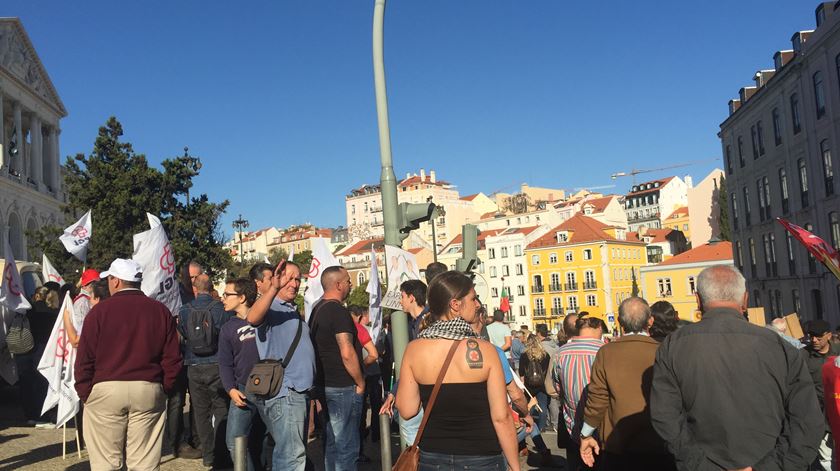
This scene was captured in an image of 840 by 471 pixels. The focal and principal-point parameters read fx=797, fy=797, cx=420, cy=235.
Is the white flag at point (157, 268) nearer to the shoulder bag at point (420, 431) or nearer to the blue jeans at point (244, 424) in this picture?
the blue jeans at point (244, 424)

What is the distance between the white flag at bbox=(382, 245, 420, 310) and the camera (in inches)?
319

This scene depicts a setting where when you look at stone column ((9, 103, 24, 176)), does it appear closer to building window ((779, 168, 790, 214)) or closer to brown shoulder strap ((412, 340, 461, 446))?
building window ((779, 168, 790, 214))

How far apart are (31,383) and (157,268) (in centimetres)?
438

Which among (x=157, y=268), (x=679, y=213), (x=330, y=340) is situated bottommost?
(x=330, y=340)

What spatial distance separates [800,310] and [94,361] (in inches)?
1685

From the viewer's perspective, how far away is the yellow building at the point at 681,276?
245 feet

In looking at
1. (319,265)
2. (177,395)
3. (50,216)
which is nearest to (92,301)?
(177,395)

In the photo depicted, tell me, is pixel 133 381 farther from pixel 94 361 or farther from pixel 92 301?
pixel 92 301

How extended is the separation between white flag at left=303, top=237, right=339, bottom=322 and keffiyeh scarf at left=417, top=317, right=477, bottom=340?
574cm

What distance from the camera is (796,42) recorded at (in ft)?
132

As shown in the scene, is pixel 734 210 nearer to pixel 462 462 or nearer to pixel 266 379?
pixel 266 379

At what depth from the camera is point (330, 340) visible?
7.25 m

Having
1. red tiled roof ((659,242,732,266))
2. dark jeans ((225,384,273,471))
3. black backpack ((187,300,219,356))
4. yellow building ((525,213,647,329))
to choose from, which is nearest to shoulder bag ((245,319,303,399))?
dark jeans ((225,384,273,471))

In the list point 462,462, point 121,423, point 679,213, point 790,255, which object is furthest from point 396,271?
point 679,213
